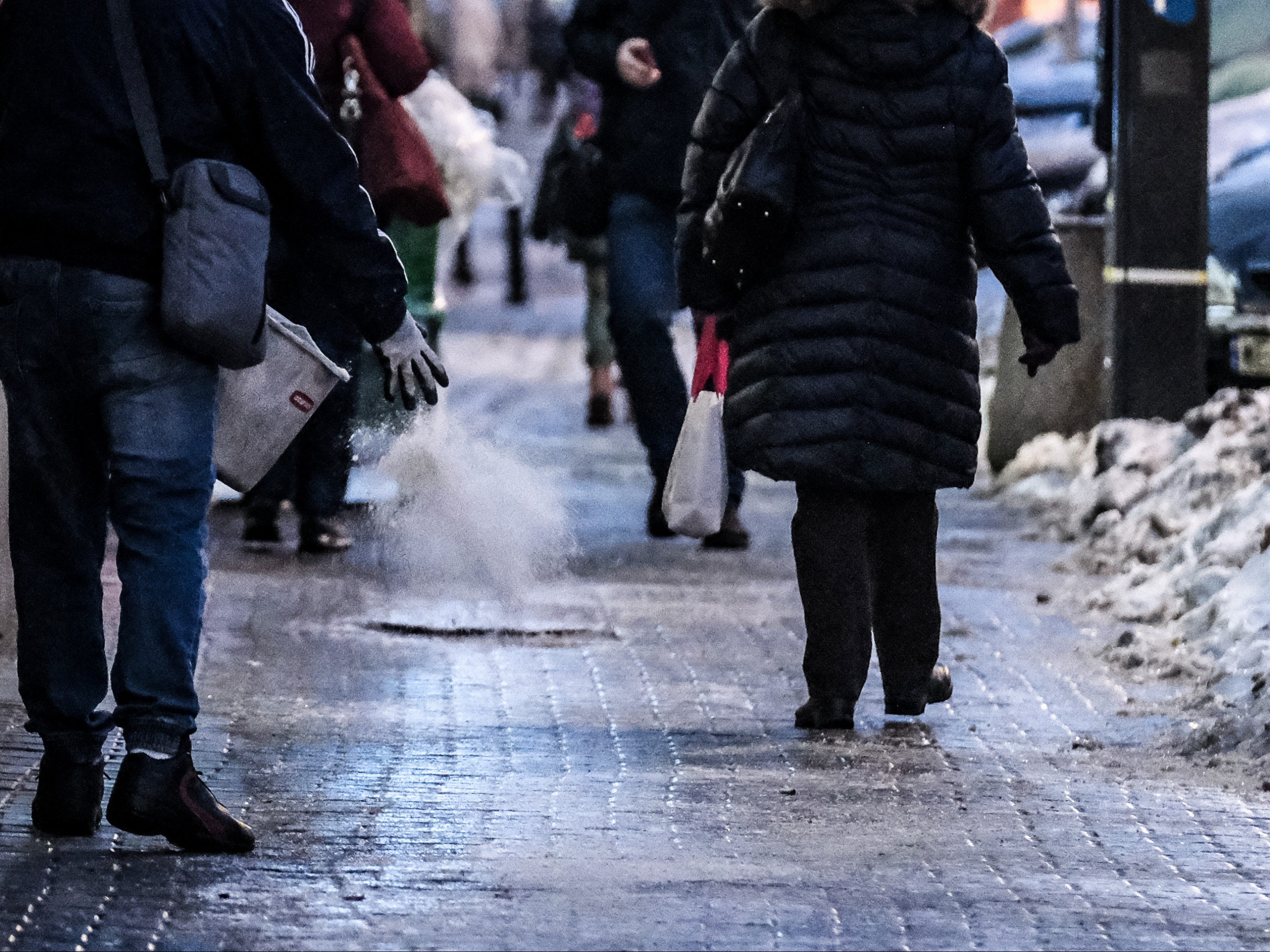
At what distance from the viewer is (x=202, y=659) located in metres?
5.96

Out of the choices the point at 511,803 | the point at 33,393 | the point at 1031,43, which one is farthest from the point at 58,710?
the point at 1031,43

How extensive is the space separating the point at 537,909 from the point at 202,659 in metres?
2.46

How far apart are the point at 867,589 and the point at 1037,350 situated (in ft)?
2.23

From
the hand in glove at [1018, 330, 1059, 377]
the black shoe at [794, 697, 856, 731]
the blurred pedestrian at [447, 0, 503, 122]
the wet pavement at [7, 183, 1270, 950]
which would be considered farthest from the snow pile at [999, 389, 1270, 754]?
the blurred pedestrian at [447, 0, 503, 122]

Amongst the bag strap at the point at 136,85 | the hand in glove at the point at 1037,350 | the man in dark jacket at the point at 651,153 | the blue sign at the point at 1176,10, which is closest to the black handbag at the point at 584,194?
the man in dark jacket at the point at 651,153

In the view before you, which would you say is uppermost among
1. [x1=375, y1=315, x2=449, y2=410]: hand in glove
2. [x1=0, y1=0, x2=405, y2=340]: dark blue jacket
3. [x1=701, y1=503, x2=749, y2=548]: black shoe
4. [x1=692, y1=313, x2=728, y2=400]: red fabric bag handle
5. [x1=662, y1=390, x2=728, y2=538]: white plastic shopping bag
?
[x1=0, y1=0, x2=405, y2=340]: dark blue jacket

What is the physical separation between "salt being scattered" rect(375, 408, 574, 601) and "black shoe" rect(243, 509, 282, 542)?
51 cm

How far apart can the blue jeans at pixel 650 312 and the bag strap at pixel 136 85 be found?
439 centimetres

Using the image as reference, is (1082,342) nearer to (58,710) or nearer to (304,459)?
(304,459)

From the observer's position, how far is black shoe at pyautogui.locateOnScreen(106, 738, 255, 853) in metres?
3.96

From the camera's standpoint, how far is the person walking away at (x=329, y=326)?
7.31 m

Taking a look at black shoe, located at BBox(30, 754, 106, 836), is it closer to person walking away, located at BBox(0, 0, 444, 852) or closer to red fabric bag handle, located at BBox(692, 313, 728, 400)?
person walking away, located at BBox(0, 0, 444, 852)

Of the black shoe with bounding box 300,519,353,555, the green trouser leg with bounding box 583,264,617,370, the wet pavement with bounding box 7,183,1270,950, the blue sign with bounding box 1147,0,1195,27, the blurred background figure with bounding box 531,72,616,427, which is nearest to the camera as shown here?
the wet pavement with bounding box 7,183,1270,950

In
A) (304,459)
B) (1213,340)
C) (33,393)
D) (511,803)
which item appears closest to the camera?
(33,393)
